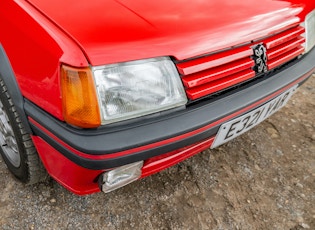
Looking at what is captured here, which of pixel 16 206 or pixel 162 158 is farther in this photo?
pixel 16 206

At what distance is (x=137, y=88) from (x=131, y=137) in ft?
0.59

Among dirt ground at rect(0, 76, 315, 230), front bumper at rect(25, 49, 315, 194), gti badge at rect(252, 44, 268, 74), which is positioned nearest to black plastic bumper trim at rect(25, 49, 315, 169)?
front bumper at rect(25, 49, 315, 194)

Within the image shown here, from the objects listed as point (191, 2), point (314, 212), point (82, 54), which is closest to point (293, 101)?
point (314, 212)

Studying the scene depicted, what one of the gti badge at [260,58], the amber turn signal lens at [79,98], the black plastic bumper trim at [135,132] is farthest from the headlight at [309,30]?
the amber turn signal lens at [79,98]

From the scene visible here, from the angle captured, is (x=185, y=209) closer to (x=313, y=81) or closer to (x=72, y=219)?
(x=72, y=219)

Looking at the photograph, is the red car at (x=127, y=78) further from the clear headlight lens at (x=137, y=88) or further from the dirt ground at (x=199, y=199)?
the dirt ground at (x=199, y=199)

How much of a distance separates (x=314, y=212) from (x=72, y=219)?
4.37 feet

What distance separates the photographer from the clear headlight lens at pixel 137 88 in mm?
1082

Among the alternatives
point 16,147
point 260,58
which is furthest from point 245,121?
point 16,147

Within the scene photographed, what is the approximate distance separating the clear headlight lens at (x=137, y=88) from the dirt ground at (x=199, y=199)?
75 centimetres

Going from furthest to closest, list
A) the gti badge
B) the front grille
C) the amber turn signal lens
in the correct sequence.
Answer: the gti badge → the front grille → the amber turn signal lens

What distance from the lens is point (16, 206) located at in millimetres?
1657

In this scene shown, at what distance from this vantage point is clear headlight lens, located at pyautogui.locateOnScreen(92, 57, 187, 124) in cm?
108

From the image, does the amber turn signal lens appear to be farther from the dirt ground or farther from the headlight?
the headlight
